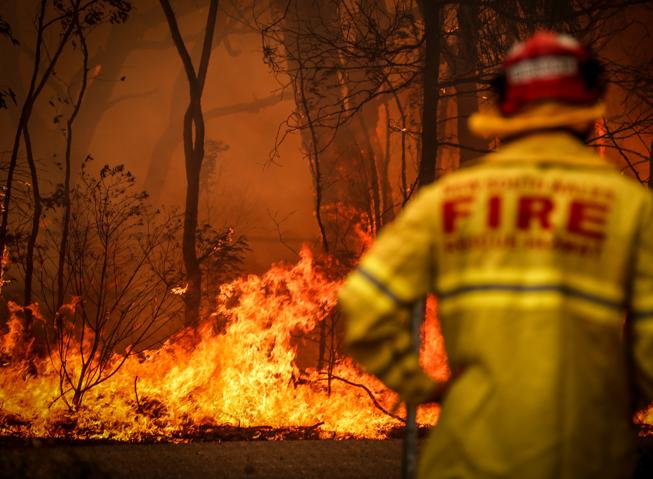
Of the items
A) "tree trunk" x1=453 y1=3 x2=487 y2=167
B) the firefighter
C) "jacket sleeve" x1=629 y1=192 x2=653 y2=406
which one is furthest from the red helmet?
"tree trunk" x1=453 y1=3 x2=487 y2=167

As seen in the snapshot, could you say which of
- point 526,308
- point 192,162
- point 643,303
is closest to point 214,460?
point 526,308

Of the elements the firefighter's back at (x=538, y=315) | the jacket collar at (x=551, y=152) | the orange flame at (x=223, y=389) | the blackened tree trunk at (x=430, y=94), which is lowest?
the orange flame at (x=223, y=389)

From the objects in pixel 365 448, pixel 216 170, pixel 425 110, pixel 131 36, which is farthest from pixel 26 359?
pixel 131 36

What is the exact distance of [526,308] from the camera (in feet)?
4.71

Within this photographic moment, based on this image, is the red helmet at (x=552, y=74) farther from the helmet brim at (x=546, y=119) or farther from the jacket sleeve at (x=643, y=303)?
the jacket sleeve at (x=643, y=303)

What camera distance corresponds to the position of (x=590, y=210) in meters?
1.48

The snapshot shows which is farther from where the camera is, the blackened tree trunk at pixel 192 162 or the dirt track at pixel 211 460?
the blackened tree trunk at pixel 192 162

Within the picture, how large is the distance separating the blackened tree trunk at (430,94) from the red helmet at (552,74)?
233 inches

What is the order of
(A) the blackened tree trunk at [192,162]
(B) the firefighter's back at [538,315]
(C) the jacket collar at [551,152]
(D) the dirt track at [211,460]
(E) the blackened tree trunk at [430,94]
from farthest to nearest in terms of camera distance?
(A) the blackened tree trunk at [192,162] < (E) the blackened tree trunk at [430,94] < (D) the dirt track at [211,460] < (C) the jacket collar at [551,152] < (B) the firefighter's back at [538,315]

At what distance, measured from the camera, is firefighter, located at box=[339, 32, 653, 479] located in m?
1.41

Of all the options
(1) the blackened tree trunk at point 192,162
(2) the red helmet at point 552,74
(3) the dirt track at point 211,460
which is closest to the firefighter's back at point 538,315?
(2) the red helmet at point 552,74

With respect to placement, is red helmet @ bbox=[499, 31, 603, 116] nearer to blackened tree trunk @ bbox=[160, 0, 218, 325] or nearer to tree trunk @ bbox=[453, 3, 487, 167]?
tree trunk @ bbox=[453, 3, 487, 167]

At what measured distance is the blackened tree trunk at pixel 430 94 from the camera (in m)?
7.57

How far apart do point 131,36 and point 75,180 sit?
22.5ft
